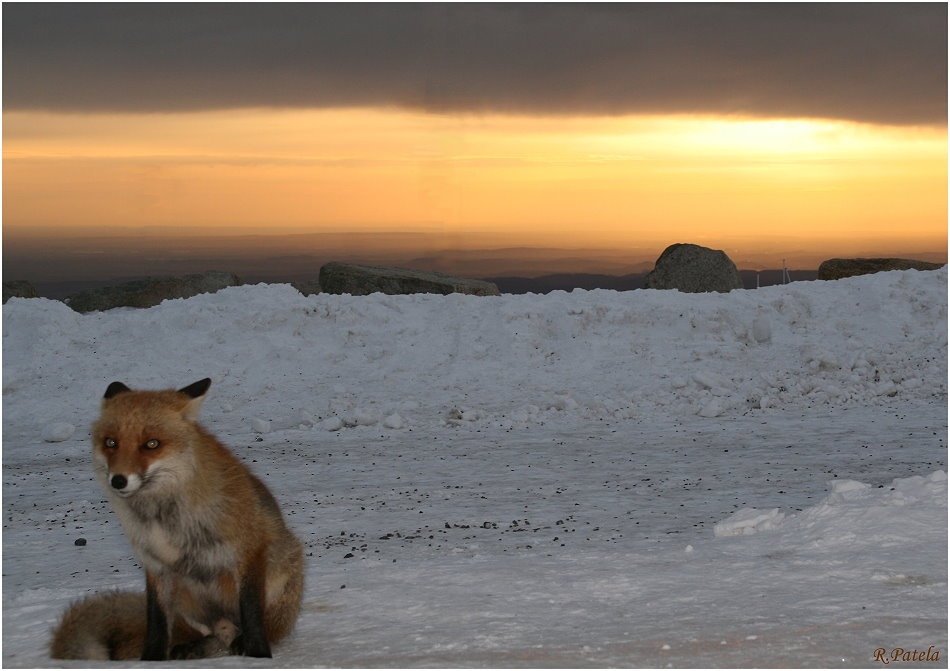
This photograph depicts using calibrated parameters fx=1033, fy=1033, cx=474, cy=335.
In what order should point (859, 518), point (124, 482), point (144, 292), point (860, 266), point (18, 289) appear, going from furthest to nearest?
point (860, 266), point (18, 289), point (144, 292), point (859, 518), point (124, 482)

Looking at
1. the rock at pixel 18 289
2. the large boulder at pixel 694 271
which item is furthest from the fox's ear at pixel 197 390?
the rock at pixel 18 289

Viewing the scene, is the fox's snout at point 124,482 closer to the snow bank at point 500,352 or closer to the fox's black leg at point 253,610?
the fox's black leg at point 253,610

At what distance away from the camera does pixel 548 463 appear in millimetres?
13188

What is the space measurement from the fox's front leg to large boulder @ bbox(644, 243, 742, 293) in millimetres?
25638

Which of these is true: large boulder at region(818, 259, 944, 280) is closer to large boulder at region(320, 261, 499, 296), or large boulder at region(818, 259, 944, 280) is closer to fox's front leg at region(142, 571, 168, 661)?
large boulder at region(320, 261, 499, 296)

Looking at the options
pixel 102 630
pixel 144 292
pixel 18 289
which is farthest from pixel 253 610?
pixel 18 289

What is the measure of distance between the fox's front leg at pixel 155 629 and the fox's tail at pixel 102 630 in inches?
9.4

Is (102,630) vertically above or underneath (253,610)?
underneath

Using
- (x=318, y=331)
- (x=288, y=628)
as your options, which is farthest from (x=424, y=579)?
(x=318, y=331)

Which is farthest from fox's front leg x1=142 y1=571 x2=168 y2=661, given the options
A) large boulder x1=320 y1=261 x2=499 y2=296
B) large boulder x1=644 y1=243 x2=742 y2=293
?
large boulder x1=644 y1=243 x2=742 y2=293

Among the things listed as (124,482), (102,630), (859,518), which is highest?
(124,482)

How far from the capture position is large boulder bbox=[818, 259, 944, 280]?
31694 millimetres

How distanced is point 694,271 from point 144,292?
15.6 meters
